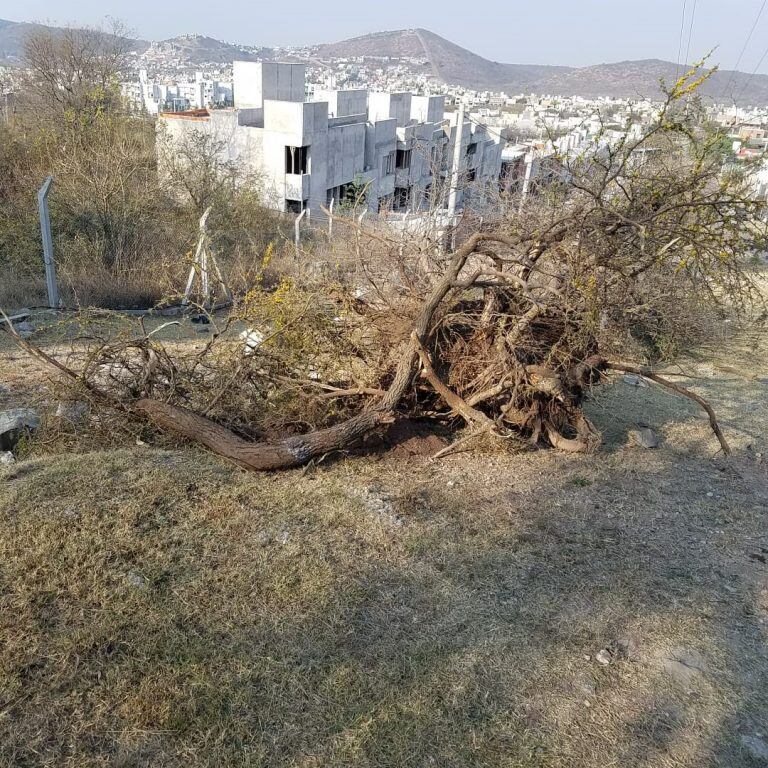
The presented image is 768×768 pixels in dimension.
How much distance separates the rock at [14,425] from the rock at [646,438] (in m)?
5.18

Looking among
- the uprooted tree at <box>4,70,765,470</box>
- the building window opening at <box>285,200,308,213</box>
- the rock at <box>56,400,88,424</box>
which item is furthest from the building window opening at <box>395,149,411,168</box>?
the rock at <box>56,400,88,424</box>

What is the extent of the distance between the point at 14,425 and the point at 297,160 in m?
20.8

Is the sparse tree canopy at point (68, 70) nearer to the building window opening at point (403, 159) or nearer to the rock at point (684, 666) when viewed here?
the building window opening at point (403, 159)

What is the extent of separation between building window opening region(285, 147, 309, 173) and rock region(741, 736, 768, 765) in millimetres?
23400

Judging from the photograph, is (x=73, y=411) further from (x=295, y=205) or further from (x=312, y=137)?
(x=295, y=205)

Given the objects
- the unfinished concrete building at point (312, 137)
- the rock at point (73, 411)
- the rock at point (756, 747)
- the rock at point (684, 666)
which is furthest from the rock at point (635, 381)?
the unfinished concrete building at point (312, 137)

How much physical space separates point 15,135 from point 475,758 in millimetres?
15987

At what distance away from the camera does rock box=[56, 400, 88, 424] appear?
197 inches

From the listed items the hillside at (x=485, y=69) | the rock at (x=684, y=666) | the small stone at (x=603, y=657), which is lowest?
the rock at (x=684, y=666)

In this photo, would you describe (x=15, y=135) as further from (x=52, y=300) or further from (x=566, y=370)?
(x=566, y=370)

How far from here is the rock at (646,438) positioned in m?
5.95

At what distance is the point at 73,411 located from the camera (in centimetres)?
508

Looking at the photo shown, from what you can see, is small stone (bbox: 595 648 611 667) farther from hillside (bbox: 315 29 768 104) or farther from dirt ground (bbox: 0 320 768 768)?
hillside (bbox: 315 29 768 104)

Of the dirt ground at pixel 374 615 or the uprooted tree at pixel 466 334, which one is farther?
the uprooted tree at pixel 466 334
